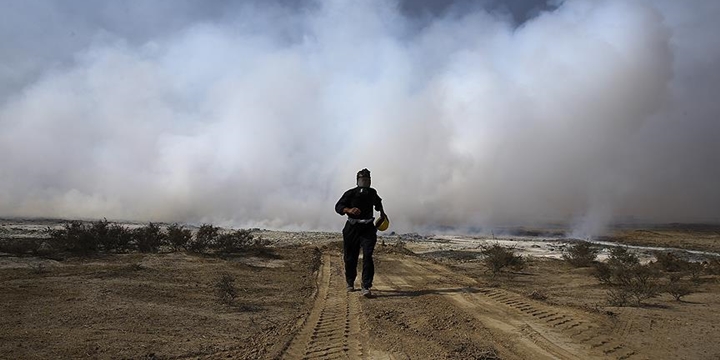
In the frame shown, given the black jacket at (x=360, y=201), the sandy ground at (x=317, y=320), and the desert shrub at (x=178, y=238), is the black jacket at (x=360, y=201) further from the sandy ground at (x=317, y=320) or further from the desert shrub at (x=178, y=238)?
the desert shrub at (x=178, y=238)

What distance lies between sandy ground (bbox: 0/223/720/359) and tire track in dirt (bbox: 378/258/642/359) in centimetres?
2

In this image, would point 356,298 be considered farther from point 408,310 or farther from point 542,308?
point 542,308

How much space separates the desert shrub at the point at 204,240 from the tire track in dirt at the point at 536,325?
9.54 m

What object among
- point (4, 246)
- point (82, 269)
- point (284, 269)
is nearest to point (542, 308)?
point (284, 269)

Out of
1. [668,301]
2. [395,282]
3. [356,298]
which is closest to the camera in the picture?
[356,298]

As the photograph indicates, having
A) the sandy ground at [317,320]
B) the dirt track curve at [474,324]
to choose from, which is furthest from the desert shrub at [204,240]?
the dirt track curve at [474,324]

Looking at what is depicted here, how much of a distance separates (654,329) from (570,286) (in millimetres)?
6239

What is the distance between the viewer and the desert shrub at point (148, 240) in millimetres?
17172

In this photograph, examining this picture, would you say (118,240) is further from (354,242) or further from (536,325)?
(536,325)

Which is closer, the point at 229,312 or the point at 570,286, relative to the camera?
the point at 229,312

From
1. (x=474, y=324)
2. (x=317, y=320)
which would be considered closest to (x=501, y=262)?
(x=474, y=324)

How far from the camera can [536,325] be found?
240 inches

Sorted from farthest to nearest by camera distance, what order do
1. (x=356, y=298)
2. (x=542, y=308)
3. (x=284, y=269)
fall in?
1. (x=284, y=269)
2. (x=356, y=298)
3. (x=542, y=308)

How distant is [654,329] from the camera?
610 cm
